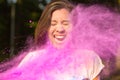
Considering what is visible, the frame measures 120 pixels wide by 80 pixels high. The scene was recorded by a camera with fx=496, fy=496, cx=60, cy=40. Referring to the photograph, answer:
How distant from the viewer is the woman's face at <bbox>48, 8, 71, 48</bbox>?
5.13 ft

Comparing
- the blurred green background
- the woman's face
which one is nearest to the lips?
the woman's face

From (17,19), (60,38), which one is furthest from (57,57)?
(17,19)

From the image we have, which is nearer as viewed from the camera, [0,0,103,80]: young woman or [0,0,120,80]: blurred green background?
[0,0,103,80]: young woman

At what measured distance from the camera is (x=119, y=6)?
2418 mm

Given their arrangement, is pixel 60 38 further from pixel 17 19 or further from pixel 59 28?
pixel 17 19

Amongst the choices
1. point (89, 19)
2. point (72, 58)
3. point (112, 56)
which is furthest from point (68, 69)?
point (112, 56)

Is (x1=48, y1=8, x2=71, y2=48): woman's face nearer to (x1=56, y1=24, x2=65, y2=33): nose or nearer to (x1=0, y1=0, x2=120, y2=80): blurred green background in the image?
(x1=56, y1=24, x2=65, y2=33): nose

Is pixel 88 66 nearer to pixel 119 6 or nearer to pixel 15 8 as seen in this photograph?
pixel 119 6

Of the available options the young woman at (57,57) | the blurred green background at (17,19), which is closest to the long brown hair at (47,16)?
the young woman at (57,57)

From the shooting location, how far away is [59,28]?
156 centimetres

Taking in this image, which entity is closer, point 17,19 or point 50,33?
point 50,33

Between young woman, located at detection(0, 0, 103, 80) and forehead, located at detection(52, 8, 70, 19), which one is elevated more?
forehead, located at detection(52, 8, 70, 19)

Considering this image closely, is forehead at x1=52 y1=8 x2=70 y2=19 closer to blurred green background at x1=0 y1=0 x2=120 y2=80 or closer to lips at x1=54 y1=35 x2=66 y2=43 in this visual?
lips at x1=54 y1=35 x2=66 y2=43

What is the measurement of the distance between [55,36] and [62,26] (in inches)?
1.5
